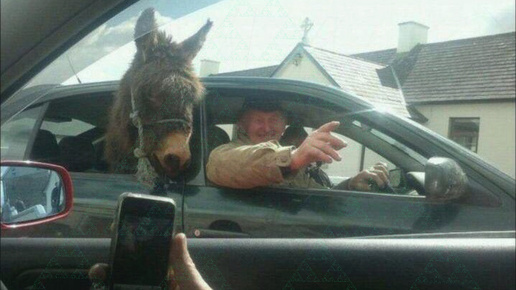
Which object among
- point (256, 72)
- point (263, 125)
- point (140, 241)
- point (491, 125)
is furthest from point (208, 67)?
point (491, 125)

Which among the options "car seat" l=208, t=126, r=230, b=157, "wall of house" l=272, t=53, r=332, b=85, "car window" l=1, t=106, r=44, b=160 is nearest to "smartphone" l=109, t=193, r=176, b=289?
"car window" l=1, t=106, r=44, b=160

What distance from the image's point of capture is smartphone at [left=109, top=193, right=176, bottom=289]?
176 centimetres

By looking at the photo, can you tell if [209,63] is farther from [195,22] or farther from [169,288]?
[169,288]

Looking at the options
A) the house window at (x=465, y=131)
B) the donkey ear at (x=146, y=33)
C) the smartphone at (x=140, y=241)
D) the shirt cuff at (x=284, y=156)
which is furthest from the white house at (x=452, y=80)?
the smartphone at (x=140, y=241)

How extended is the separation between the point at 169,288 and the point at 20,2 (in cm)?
83

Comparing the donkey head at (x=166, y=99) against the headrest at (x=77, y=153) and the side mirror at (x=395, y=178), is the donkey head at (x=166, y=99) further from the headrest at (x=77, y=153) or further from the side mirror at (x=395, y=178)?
the side mirror at (x=395, y=178)

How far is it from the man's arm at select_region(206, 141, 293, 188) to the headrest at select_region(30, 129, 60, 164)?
45 cm

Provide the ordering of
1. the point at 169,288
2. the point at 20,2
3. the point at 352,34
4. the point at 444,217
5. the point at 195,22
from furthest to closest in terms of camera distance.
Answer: the point at 444,217, the point at 169,288, the point at 352,34, the point at 195,22, the point at 20,2

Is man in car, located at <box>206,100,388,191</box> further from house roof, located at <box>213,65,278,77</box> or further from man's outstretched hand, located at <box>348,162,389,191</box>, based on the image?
house roof, located at <box>213,65,278,77</box>

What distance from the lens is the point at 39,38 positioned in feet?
4.30

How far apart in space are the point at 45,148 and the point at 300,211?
747 millimetres

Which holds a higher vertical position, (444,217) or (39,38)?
(39,38)

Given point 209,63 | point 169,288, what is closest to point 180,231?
point 169,288

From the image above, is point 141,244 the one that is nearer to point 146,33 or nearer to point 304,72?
point 146,33
